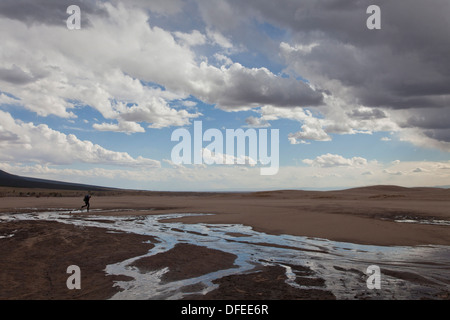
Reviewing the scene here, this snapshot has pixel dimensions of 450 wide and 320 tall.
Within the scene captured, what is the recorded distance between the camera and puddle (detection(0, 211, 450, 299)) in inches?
312

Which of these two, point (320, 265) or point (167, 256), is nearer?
point (320, 265)

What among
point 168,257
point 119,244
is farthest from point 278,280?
point 119,244

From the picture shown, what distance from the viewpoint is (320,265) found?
10430mm

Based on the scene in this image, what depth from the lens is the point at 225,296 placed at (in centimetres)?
760

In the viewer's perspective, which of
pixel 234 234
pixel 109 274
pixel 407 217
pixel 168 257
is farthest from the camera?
pixel 407 217

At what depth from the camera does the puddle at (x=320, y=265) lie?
793cm

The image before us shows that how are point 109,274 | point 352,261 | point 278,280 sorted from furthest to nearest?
1. point 352,261
2. point 109,274
3. point 278,280

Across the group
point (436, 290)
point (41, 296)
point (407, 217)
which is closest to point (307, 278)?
point (436, 290)

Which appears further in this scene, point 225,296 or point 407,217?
point 407,217

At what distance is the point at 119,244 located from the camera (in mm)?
14031

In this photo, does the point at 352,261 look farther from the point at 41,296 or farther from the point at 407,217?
the point at 407,217

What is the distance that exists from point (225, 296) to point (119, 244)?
25.8 feet
